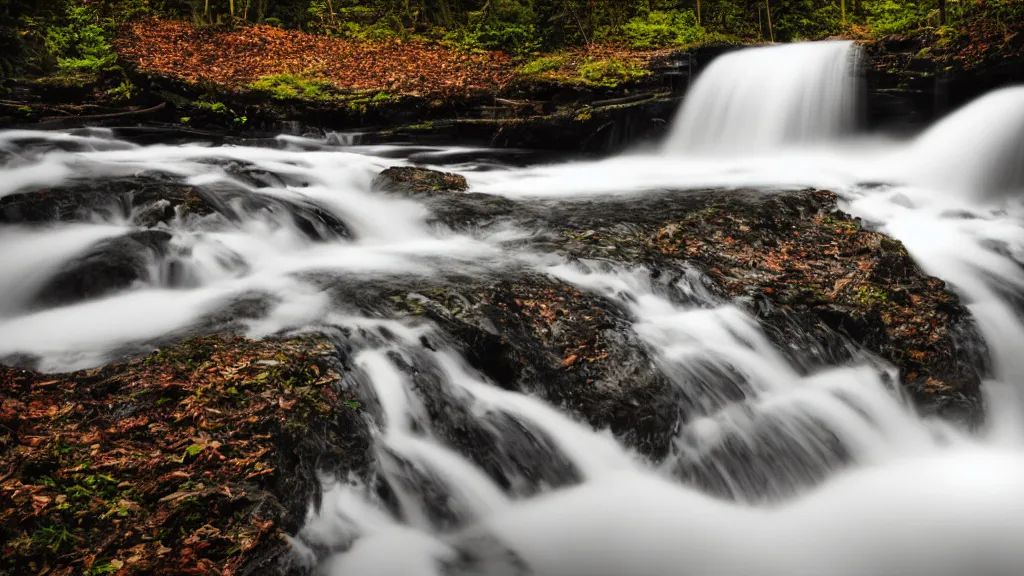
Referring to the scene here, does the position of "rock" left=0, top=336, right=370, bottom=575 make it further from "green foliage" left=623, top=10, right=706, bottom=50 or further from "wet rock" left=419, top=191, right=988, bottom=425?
"green foliage" left=623, top=10, right=706, bottom=50

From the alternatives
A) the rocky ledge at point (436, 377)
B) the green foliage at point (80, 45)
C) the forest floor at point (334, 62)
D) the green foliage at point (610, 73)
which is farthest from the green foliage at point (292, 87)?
the rocky ledge at point (436, 377)

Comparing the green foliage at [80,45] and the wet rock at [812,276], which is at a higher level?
the green foliage at [80,45]

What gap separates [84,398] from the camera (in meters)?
3.43

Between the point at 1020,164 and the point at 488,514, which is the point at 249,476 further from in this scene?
the point at 1020,164

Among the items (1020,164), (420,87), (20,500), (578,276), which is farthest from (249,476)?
(420,87)

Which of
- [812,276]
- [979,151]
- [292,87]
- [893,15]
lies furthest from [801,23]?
[812,276]

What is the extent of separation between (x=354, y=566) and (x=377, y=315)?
199 cm

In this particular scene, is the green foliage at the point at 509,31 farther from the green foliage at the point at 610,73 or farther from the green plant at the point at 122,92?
the green plant at the point at 122,92

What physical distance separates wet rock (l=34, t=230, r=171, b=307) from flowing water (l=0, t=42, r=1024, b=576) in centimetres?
5

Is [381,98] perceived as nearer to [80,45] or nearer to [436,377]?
Answer: [80,45]

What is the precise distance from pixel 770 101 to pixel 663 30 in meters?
5.67

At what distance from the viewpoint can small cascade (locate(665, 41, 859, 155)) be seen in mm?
10805

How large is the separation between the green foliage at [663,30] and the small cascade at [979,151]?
280 inches

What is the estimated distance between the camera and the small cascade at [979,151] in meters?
8.28
